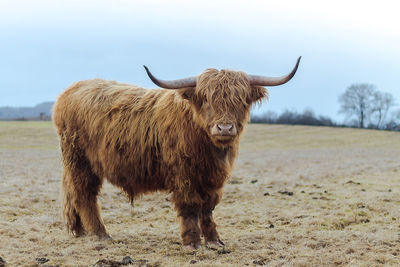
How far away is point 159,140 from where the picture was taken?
5480 mm

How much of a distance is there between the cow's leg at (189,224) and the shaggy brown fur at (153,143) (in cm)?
1

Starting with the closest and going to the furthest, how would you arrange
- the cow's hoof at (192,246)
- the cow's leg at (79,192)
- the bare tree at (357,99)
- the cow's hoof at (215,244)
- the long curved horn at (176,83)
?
the long curved horn at (176,83) → the cow's hoof at (192,246) → the cow's hoof at (215,244) → the cow's leg at (79,192) → the bare tree at (357,99)

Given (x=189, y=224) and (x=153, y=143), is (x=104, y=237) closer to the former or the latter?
(x=189, y=224)

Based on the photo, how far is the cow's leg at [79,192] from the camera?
6.16m

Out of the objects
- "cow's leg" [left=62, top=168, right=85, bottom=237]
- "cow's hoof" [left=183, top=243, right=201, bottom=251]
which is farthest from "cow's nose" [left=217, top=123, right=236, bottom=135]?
"cow's leg" [left=62, top=168, right=85, bottom=237]

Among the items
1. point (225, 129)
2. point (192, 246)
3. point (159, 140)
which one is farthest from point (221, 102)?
point (192, 246)

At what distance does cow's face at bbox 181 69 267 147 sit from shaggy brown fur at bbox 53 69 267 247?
12 mm

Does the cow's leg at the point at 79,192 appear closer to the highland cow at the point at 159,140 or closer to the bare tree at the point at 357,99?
the highland cow at the point at 159,140

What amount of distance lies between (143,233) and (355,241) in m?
2.84

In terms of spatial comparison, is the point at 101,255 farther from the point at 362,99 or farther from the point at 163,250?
the point at 362,99

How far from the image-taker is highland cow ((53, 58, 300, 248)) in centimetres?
504

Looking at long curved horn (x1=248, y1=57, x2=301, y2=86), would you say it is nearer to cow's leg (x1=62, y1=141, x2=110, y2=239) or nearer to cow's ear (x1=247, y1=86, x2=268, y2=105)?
cow's ear (x1=247, y1=86, x2=268, y2=105)

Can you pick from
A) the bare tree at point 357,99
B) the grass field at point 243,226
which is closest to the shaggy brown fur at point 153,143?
the grass field at point 243,226

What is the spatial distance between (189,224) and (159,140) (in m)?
1.11
